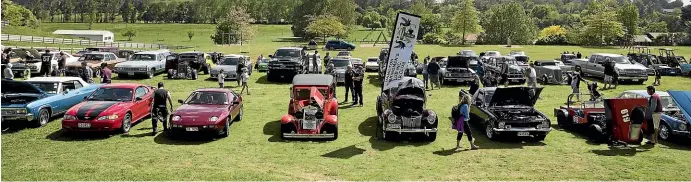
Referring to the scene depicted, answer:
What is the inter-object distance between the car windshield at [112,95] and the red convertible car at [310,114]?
16.1ft

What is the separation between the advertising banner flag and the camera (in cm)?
1549

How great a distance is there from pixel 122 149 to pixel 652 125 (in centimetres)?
1351

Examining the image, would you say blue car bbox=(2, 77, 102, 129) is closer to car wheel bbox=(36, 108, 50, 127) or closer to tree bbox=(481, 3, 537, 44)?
car wheel bbox=(36, 108, 50, 127)

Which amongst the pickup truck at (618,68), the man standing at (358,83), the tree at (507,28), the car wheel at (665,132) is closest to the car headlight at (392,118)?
the man standing at (358,83)

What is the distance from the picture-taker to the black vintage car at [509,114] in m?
13.8

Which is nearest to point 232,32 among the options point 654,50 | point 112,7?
point 654,50

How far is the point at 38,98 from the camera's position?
15883 mm

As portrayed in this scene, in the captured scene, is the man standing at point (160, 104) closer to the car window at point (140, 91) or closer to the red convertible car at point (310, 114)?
the car window at point (140, 91)

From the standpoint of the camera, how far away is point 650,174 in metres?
11.0

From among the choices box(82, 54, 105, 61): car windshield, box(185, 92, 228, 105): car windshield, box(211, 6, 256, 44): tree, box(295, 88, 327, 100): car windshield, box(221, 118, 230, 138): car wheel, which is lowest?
box(221, 118, 230, 138): car wheel

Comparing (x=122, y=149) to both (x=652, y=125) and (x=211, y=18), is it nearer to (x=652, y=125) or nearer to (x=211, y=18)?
(x=652, y=125)

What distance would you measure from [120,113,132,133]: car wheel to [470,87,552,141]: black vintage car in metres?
10.1

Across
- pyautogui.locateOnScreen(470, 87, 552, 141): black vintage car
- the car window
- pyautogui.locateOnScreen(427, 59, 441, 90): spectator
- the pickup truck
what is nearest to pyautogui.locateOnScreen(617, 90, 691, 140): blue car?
pyautogui.locateOnScreen(470, 87, 552, 141): black vintage car

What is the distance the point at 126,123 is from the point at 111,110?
2.26 feet
